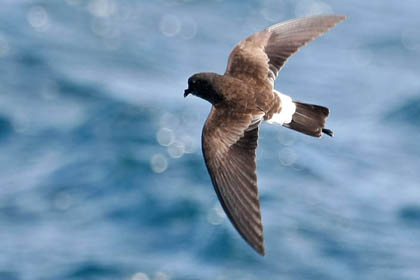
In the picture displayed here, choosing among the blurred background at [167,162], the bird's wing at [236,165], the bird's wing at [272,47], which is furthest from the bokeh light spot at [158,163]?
the bird's wing at [236,165]

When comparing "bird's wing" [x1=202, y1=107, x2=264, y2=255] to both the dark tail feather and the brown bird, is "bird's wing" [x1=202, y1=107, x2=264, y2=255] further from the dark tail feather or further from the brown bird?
the dark tail feather

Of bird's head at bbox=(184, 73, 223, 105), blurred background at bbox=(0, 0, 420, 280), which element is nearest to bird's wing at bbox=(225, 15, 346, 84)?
bird's head at bbox=(184, 73, 223, 105)

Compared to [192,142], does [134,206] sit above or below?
below

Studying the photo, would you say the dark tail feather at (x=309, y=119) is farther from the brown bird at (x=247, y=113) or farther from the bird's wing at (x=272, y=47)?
the bird's wing at (x=272, y=47)

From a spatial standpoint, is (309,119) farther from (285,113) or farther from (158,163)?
(158,163)

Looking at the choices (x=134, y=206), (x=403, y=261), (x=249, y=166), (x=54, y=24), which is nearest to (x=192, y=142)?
(x=134, y=206)

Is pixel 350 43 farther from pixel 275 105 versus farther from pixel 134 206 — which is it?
pixel 275 105

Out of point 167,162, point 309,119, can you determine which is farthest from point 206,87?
point 167,162
